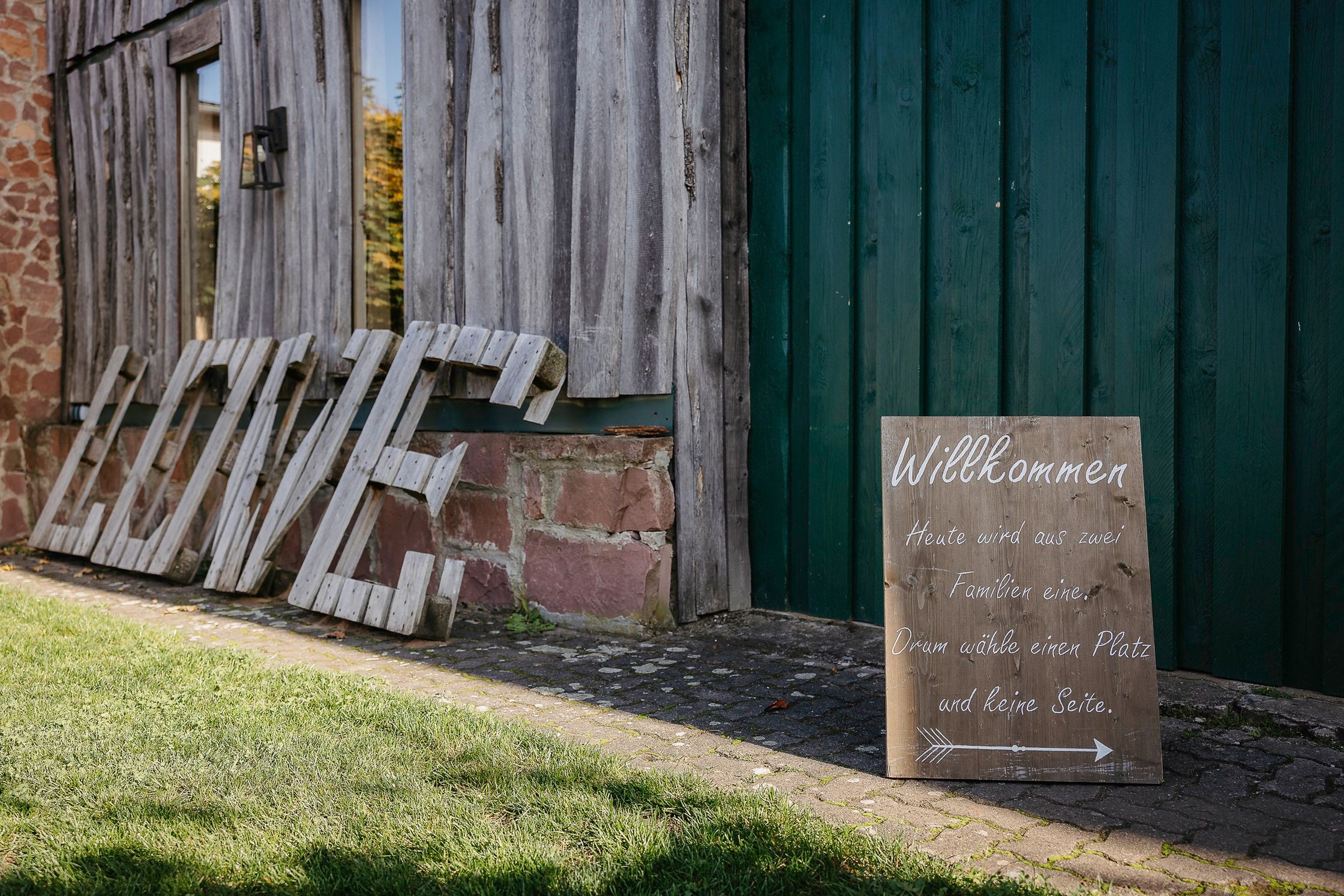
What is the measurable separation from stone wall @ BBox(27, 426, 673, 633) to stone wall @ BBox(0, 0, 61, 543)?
356 centimetres

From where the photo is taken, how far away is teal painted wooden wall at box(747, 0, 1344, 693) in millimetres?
3059

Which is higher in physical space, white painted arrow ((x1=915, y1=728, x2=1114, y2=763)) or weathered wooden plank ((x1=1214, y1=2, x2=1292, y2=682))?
weathered wooden plank ((x1=1214, y1=2, x2=1292, y2=682))

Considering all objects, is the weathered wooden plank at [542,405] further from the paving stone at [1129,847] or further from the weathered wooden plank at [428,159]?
the paving stone at [1129,847]

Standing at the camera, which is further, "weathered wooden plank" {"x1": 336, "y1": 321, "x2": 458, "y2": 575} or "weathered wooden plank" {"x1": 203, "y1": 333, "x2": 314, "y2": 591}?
"weathered wooden plank" {"x1": 203, "y1": 333, "x2": 314, "y2": 591}

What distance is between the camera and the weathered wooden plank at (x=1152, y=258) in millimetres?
3264

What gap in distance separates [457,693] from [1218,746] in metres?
2.22

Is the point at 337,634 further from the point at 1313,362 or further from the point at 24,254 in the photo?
the point at 24,254

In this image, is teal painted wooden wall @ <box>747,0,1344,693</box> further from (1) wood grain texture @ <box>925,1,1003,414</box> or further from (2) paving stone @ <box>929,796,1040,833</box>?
(2) paving stone @ <box>929,796,1040,833</box>

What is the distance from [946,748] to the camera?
2.53m

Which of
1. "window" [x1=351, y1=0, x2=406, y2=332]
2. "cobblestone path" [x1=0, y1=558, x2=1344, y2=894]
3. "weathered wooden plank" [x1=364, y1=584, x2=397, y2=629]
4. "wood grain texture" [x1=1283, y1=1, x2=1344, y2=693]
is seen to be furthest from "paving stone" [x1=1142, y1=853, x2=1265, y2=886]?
"window" [x1=351, y1=0, x2=406, y2=332]

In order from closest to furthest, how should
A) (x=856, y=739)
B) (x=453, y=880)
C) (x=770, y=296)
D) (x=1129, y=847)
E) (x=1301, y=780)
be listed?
1. (x=453, y=880)
2. (x=1129, y=847)
3. (x=1301, y=780)
4. (x=856, y=739)
5. (x=770, y=296)

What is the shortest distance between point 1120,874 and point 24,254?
793cm

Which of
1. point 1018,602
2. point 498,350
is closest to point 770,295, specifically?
point 498,350

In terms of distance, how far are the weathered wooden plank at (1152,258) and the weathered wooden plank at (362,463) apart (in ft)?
9.58
